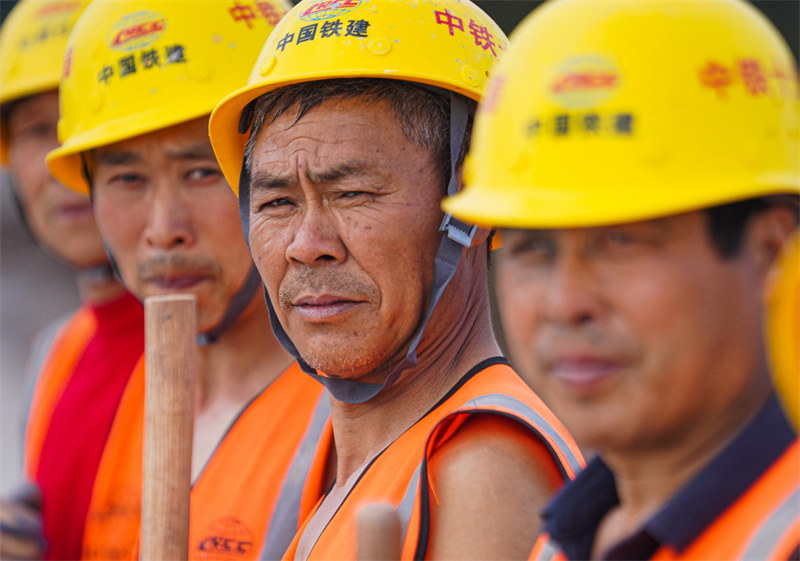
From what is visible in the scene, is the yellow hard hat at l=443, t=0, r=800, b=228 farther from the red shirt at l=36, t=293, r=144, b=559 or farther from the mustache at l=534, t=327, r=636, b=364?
the red shirt at l=36, t=293, r=144, b=559

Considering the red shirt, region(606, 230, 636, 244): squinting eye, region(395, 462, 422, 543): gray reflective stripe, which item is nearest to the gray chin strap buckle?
region(395, 462, 422, 543): gray reflective stripe

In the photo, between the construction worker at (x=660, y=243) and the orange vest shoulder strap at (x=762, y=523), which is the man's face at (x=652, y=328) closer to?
the construction worker at (x=660, y=243)

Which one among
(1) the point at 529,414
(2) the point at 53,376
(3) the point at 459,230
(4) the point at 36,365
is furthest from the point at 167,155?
(4) the point at 36,365

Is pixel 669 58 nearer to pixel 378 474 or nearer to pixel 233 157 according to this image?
pixel 378 474

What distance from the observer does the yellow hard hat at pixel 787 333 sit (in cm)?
193

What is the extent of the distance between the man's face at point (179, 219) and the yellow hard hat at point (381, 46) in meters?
0.86

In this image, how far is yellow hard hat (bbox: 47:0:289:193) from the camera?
4312mm

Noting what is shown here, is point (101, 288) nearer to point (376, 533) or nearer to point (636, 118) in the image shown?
point (376, 533)

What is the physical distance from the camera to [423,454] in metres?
2.83

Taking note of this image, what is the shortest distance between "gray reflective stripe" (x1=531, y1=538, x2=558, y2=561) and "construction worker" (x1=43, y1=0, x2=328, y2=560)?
1.67 meters

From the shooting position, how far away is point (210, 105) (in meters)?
4.27

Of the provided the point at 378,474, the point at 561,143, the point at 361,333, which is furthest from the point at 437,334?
the point at 561,143

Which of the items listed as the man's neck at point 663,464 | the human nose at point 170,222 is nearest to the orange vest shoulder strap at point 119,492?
the human nose at point 170,222

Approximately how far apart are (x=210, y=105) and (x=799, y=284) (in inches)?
109
